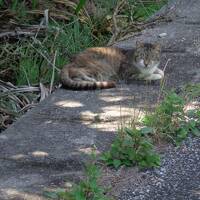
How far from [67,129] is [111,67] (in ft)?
6.33

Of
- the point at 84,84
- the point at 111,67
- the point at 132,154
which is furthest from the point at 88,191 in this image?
the point at 111,67

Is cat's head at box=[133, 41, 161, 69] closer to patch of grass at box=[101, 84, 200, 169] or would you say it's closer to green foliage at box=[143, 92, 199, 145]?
patch of grass at box=[101, 84, 200, 169]

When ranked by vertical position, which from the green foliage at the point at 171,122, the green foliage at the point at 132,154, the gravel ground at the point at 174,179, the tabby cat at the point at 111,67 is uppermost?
the tabby cat at the point at 111,67

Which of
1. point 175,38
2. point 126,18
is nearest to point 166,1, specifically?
point 126,18

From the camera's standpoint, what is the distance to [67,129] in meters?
4.48

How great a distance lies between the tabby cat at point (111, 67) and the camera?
5684 mm

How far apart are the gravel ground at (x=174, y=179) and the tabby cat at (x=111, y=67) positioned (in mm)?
1550

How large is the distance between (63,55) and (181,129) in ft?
9.19

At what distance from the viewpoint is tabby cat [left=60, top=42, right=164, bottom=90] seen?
5684mm

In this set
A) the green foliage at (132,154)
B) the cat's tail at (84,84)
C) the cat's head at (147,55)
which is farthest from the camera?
the cat's head at (147,55)

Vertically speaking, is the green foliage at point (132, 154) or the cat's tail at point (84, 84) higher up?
the cat's tail at point (84, 84)

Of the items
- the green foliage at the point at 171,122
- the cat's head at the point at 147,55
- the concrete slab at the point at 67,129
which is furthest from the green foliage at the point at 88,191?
the cat's head at the point at 147,55

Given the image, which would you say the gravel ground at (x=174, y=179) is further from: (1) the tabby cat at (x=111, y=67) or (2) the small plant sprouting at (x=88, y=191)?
(1) the tabby cat at (x=111, y=67)

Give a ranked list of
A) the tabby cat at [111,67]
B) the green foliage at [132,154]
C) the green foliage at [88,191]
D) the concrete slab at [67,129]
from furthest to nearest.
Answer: the tabby cat at [111,67], the green foliage at [132,154], the concrete slab at [67,129], the green foliage at [88,191]
